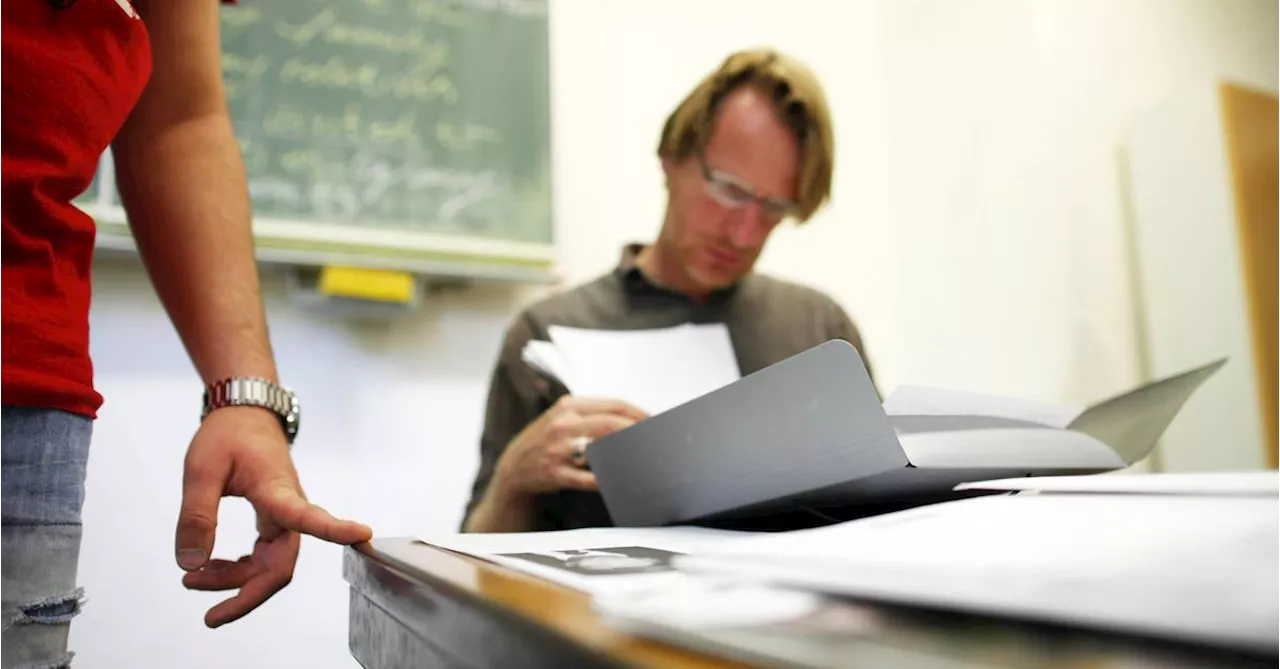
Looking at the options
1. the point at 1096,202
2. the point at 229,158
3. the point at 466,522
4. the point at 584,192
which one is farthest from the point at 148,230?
the point at 1096,202

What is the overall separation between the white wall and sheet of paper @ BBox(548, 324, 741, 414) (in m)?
0.51

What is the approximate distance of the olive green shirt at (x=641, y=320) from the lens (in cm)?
101

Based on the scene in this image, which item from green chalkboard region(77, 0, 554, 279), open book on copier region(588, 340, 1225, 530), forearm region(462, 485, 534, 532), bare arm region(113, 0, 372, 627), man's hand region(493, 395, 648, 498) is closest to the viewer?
open book on copier region(588, 340, 1225, 530)

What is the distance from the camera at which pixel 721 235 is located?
3.50 feet

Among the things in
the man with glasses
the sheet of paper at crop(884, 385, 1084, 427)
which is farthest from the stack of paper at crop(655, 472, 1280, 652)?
the man with glasses

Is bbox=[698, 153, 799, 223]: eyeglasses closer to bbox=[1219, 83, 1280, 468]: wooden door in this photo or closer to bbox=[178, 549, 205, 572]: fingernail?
bbox=[178, 549, 205, 572]: fingernail

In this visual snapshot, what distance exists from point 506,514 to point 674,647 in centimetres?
66

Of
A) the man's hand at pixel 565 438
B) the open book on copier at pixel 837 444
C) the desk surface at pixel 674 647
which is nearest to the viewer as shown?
the desk surface at pixel 674 647

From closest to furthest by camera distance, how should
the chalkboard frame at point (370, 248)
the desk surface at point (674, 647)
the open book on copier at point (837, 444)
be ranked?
the desk surface at point (674, 647) → the open book on copier at point (837, 444) → the chalkboard frame at point (370, 248)

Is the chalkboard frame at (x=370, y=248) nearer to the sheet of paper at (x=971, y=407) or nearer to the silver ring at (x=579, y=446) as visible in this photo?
the silver ring at (x=579, y=446)

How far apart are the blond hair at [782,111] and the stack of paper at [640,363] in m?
0.37

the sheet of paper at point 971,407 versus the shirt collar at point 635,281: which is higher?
the shirt collar at point 635,281

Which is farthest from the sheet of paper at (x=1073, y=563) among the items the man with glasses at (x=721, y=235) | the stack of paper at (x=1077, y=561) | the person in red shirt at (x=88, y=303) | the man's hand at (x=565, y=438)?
the man with glasses at (x=721, y=235)

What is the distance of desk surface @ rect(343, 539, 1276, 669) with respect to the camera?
0.14m
